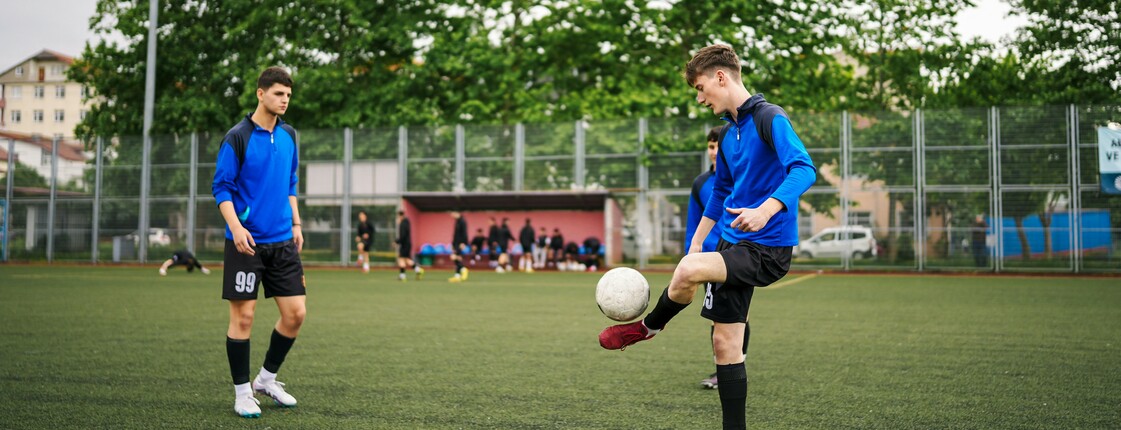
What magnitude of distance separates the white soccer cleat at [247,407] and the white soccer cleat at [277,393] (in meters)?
0.21

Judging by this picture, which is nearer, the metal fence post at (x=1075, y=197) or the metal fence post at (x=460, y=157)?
the metal fence post at (x=1075, y=197)

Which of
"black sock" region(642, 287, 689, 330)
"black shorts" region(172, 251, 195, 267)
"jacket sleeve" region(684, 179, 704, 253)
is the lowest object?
"black shorts" region(172, 251, 195, 267)

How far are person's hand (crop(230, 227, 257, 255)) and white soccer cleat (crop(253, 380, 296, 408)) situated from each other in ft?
2.93

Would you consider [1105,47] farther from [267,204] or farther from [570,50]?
[267,204]

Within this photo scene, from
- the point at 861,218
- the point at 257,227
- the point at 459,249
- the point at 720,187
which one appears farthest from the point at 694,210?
the point at 861,218

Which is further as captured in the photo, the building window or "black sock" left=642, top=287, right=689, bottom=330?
the building window

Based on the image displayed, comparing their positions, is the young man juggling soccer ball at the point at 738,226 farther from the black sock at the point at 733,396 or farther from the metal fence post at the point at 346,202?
the metal fence post at the point at 346,202

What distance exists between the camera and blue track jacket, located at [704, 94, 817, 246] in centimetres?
395

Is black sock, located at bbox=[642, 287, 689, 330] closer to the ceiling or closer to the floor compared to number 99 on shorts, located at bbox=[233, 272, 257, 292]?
closer to the floor

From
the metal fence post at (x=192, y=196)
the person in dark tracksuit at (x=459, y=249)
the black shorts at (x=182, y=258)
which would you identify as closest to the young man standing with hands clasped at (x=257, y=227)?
the person in dark tracksuit at (x=459, y=249)

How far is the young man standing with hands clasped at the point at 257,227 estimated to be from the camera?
16.9 ft

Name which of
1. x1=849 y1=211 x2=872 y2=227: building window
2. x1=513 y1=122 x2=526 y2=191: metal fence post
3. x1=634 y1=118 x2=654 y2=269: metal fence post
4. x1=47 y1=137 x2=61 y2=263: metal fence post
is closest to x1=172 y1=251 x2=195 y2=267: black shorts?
x1=513 y1=122 x2=526 y2=191: metal fence post

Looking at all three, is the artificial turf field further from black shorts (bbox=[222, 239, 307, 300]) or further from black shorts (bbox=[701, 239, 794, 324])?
black shorts (bbox=[701, 239, 794, 324])

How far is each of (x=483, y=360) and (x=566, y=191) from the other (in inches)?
777
